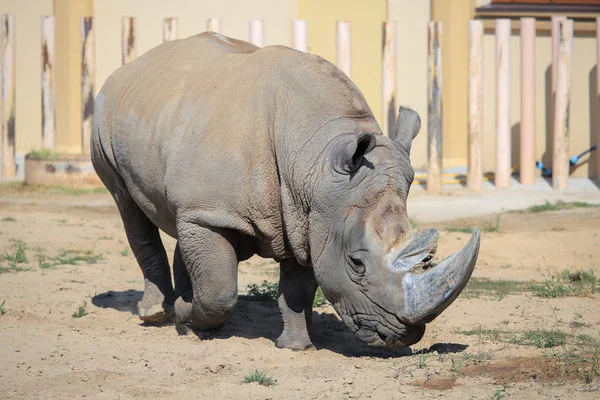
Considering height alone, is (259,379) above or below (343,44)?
below

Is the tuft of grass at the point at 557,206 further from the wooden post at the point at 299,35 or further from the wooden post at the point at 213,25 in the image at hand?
the wooden post at the point at 213,25

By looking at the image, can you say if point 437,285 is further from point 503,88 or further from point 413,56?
point 413,56

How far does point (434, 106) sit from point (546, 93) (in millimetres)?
2587

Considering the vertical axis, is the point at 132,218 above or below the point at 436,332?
above

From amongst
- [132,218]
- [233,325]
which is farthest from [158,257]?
[233,325]

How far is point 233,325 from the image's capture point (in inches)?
271

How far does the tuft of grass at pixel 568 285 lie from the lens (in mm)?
7617

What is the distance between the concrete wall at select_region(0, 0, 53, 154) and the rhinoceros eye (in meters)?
12.0

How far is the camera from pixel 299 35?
1386 cm

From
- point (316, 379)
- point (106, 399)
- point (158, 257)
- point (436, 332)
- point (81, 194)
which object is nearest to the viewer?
point (106, 399)

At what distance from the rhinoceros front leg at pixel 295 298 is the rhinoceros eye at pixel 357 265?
0.96m

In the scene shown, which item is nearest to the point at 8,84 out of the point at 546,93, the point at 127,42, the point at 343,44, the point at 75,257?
the point at 127,42

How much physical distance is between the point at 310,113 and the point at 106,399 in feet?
6.33

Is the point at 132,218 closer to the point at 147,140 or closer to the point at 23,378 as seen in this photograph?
the point at 147,140
